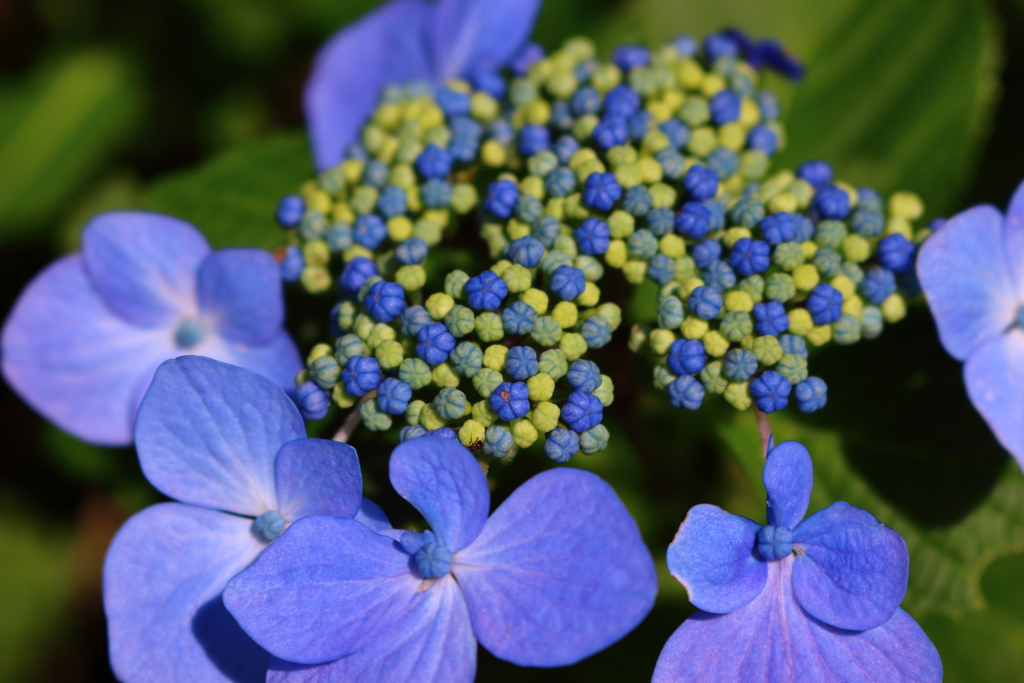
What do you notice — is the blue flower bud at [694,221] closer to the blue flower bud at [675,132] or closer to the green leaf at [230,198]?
the blue flower bud at [675,132]

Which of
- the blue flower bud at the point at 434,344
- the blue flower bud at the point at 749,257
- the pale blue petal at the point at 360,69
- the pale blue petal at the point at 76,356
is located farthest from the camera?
the pale blue petal at the point at 360,69

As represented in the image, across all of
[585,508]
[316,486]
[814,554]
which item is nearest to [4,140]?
[316,486]

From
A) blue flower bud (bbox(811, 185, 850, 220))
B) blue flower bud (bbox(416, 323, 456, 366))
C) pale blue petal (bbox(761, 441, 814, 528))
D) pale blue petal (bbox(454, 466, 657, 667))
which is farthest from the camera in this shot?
blue flower bud (bbox(811, 185, 850, 220))

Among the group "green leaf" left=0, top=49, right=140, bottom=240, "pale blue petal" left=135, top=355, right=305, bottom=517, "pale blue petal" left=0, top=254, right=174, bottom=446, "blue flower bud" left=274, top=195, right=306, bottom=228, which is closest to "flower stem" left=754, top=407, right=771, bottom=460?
"pale blue petal" left=135, top=355, right=305, bottom=517

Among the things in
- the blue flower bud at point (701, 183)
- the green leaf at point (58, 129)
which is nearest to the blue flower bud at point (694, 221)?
the blue flower bud at point (701, 183)

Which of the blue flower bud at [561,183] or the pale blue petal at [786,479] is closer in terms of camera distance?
the pale blue petal at [786,479]

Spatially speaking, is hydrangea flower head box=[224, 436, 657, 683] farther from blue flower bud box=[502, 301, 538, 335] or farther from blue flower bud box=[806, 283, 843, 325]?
blue flower bud box=[806, 283, 843, 325]

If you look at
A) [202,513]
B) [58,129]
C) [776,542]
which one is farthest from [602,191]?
[58,129]
